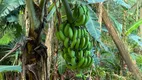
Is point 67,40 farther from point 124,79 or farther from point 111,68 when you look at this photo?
point 111,68

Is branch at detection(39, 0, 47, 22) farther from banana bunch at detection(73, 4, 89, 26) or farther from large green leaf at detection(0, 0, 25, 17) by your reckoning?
large green leaf at detection(0, 0, 25, 17)

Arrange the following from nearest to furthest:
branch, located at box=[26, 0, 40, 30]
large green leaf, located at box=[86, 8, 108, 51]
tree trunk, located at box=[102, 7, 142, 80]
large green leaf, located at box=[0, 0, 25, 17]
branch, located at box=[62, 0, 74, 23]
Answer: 1. branch, located at box=[62, 0, 74, 23]
2. branch, located at box=[26, 0, 40, 30]
3. large green leaf, located at box=[86, 8, 108, 51]
4. large green leaf, located at box=[0, 0, 25, 17]
5. tree trunk, located at box=[102, 7, 142, 80]

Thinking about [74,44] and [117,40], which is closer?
[74,44]

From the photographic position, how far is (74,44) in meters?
1.20

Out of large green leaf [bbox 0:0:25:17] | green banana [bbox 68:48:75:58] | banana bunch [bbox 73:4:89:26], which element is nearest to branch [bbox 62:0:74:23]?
banana bunch [bbox 73:4:89:26]

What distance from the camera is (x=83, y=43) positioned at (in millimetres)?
1225

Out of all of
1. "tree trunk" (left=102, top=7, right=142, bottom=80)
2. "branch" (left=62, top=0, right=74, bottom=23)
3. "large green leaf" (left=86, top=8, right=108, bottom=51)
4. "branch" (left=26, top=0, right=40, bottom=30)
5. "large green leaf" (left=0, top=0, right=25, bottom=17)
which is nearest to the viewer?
"branch" (left=62, top=0, right=74, bottom=23)

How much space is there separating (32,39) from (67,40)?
7.6 inches

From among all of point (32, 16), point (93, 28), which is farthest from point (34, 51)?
point (93, 28)

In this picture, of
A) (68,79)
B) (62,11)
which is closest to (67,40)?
(62,11)

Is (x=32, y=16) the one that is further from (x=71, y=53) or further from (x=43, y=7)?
(x=71, y=53)

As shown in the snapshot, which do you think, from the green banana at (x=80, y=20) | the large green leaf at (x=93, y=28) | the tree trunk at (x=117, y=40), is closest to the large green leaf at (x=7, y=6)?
the large green leaf at (x=93, y=28)

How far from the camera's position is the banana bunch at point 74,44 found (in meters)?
1.21

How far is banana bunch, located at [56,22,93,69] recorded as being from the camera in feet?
3.96
